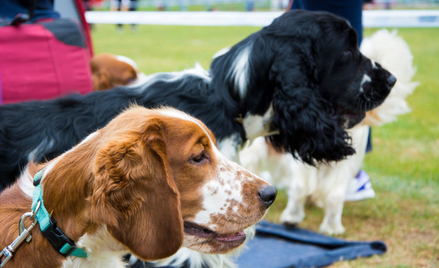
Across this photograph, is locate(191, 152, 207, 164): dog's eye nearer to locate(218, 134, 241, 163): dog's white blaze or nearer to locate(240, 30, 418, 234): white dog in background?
locate(218, 134, 241, 163): dog's white blaze

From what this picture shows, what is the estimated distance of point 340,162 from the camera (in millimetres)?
3994

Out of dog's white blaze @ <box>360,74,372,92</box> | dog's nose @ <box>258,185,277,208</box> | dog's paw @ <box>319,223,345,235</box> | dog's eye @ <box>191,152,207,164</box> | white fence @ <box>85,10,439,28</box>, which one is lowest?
white fence @ <box>85,10,439,28</box>

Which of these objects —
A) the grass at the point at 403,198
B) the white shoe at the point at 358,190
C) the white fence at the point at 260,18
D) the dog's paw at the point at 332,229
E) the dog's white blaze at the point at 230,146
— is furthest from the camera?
the white fence at the point at 260,18

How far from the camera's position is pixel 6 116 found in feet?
9.31

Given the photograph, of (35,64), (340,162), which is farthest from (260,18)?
(35,64)

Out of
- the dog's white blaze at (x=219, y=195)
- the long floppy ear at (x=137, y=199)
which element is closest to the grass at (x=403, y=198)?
the dog's white blaze at (x=219, y=195)

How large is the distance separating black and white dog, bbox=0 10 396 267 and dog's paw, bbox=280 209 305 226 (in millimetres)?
1097

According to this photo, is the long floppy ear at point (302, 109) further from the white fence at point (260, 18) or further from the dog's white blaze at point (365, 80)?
the white fence at point (260, 18)

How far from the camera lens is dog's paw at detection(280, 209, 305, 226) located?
13.5 ft

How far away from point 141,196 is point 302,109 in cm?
152

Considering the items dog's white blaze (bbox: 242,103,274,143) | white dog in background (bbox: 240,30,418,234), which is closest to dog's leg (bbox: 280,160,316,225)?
white dog in background (bbox: 240,30,418,234)

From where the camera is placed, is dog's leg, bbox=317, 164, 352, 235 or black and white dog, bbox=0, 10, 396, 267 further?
dog's leg, bbox=317, 164, 352, 235

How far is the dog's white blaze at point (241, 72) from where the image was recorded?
118 inches

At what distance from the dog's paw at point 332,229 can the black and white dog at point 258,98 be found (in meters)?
1.05
